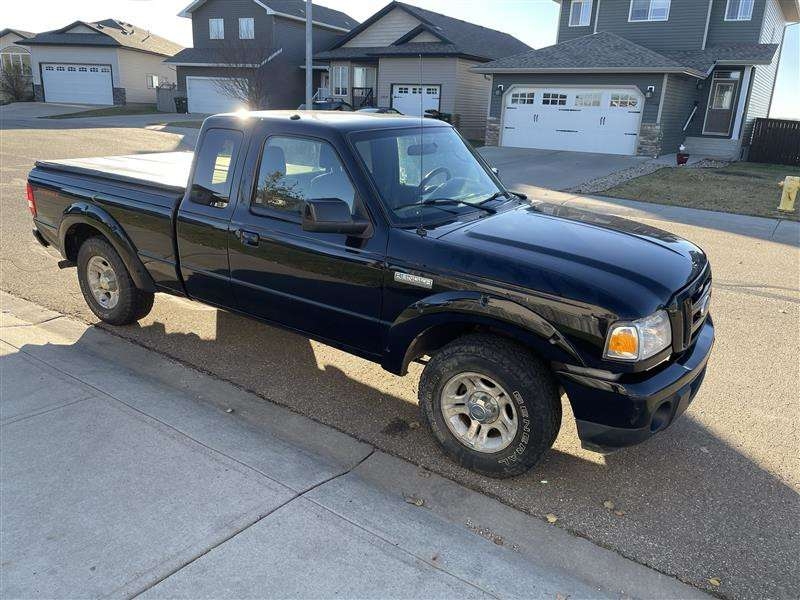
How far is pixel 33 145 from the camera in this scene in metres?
20.1

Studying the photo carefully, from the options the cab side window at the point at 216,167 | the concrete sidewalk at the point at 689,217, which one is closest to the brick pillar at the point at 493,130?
the concrete sidewalk at the point at 689,217

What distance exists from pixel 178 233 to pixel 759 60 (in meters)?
24.5

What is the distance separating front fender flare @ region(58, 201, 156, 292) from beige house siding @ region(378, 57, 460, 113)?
25636 mm

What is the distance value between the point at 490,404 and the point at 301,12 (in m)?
39.2

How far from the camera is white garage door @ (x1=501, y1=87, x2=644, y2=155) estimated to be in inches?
878

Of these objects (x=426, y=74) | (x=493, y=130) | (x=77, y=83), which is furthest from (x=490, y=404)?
(x=77, y=83)

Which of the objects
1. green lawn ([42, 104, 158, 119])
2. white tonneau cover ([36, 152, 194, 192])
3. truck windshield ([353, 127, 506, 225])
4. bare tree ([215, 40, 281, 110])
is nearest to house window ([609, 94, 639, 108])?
bare tree ([215, 40, 281, 110])

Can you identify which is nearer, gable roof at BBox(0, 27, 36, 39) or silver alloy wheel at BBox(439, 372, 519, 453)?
silver alloy wheel at BBox(439, 372, 519, 453)

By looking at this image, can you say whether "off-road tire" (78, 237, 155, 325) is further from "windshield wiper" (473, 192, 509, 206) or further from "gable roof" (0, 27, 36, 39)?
"gable roof" (0, 27, 36, 39)

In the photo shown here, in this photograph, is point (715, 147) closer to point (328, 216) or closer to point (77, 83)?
point (328, 216)

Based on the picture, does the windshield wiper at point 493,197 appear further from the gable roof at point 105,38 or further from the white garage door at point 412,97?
the gable roof at point 105,38

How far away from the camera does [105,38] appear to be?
43.6 metres

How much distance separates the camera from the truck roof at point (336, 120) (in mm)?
3953

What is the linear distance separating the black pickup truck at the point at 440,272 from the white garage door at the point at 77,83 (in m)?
45.3
